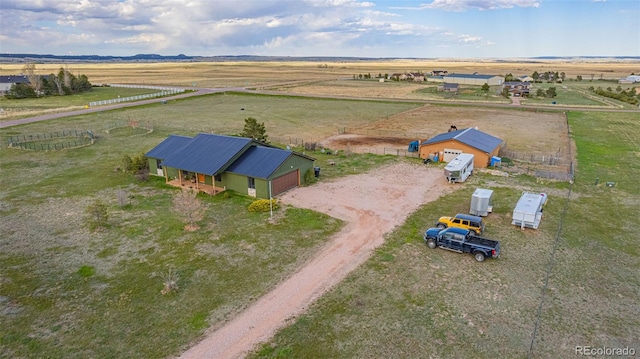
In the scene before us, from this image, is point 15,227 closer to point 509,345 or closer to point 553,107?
point 509,345

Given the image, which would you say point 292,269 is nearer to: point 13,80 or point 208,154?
point 208,154

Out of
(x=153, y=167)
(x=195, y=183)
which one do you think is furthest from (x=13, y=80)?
(x=195, y=183)

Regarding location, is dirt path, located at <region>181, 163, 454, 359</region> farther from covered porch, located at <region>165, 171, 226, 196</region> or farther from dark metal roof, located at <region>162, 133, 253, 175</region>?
covered porch, located at <region>165, 171, 226, 196</region>

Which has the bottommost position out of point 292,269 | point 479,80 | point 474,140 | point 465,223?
point 292,269

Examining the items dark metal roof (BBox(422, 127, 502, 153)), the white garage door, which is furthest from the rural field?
the white garage door

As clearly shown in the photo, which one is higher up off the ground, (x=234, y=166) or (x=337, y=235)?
(x=234, y=166)

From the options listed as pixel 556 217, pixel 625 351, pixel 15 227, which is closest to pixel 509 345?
pixel 625 351
